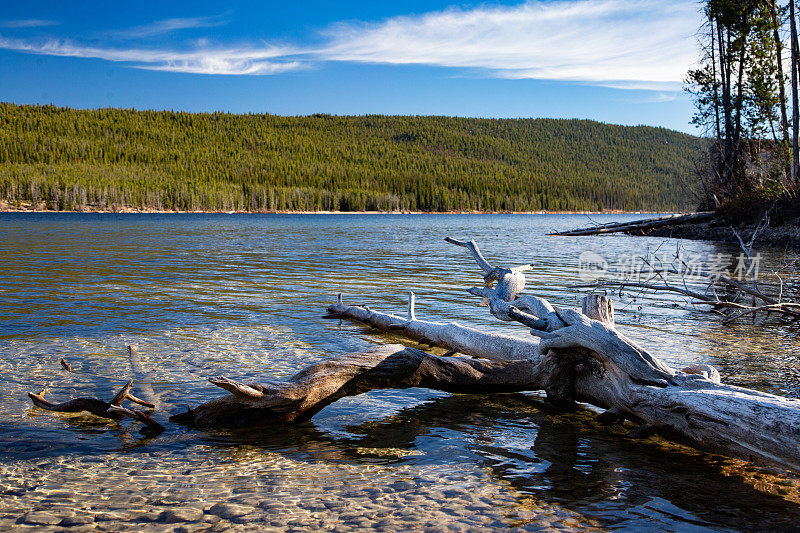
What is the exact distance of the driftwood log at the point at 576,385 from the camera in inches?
147

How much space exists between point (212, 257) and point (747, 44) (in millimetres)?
27629

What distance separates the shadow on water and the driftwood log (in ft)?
0.75

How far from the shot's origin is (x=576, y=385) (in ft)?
18.2

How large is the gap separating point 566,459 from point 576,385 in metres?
1.29

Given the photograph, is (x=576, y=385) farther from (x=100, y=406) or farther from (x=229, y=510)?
(x=100, y=406)

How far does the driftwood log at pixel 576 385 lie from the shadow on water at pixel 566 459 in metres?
0.23

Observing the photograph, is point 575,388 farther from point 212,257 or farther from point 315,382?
point 212,257

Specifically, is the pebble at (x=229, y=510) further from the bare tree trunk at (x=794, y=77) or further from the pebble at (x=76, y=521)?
the bare tree trunk at (x=794, y=77)

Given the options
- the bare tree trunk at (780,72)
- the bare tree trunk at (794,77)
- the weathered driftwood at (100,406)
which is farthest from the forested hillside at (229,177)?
the weathered driftwood at (100,406)

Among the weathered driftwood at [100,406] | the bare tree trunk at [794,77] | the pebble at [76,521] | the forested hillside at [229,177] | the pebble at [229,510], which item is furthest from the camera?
the forested hillside at [229,177]

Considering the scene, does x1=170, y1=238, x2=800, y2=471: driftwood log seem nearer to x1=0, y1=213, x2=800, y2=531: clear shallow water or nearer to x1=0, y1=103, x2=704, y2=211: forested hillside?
x1=0, y1=213, x2=800, y2=531: clear shallow water

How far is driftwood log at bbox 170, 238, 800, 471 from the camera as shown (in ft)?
12.2

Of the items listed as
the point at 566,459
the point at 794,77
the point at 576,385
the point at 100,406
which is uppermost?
the point at 794,77

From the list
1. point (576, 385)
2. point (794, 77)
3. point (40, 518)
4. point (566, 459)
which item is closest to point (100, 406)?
point (40, 518)
